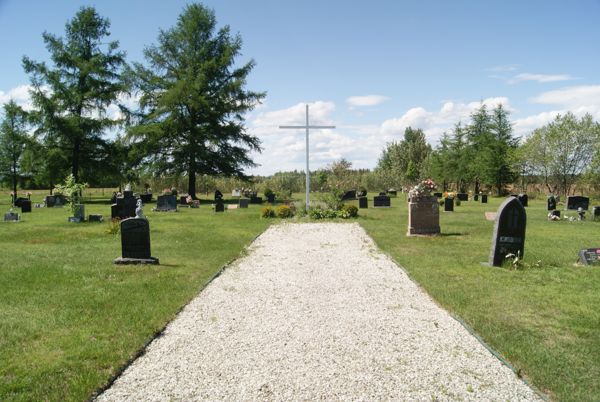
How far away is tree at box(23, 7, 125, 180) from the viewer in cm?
3975

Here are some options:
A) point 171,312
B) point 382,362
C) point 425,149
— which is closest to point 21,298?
point 171,312

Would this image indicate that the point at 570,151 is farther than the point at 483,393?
Yes

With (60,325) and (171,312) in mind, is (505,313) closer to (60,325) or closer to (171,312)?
(171,312)

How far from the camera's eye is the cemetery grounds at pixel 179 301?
193 inches

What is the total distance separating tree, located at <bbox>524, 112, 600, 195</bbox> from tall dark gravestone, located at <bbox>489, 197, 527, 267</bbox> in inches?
1441

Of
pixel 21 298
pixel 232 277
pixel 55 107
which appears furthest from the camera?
pixel 55 107

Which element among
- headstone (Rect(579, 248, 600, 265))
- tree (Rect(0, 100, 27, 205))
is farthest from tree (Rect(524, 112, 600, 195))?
tree (Rect(0, 100, 27, 205))

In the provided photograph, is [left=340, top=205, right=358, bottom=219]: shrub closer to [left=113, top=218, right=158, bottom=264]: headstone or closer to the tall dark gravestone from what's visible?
the tall dark gravestone

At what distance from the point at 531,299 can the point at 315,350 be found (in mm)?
4293

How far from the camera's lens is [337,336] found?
19.4 ft

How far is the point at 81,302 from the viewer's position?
753cm

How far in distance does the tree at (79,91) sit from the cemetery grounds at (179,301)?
2808 cm

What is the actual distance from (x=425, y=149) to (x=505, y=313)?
235 ft

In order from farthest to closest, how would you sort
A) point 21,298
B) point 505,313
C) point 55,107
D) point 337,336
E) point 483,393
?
point 55,107 < point 21,298 < point 505,313 < point 337,336 < point 483,393
